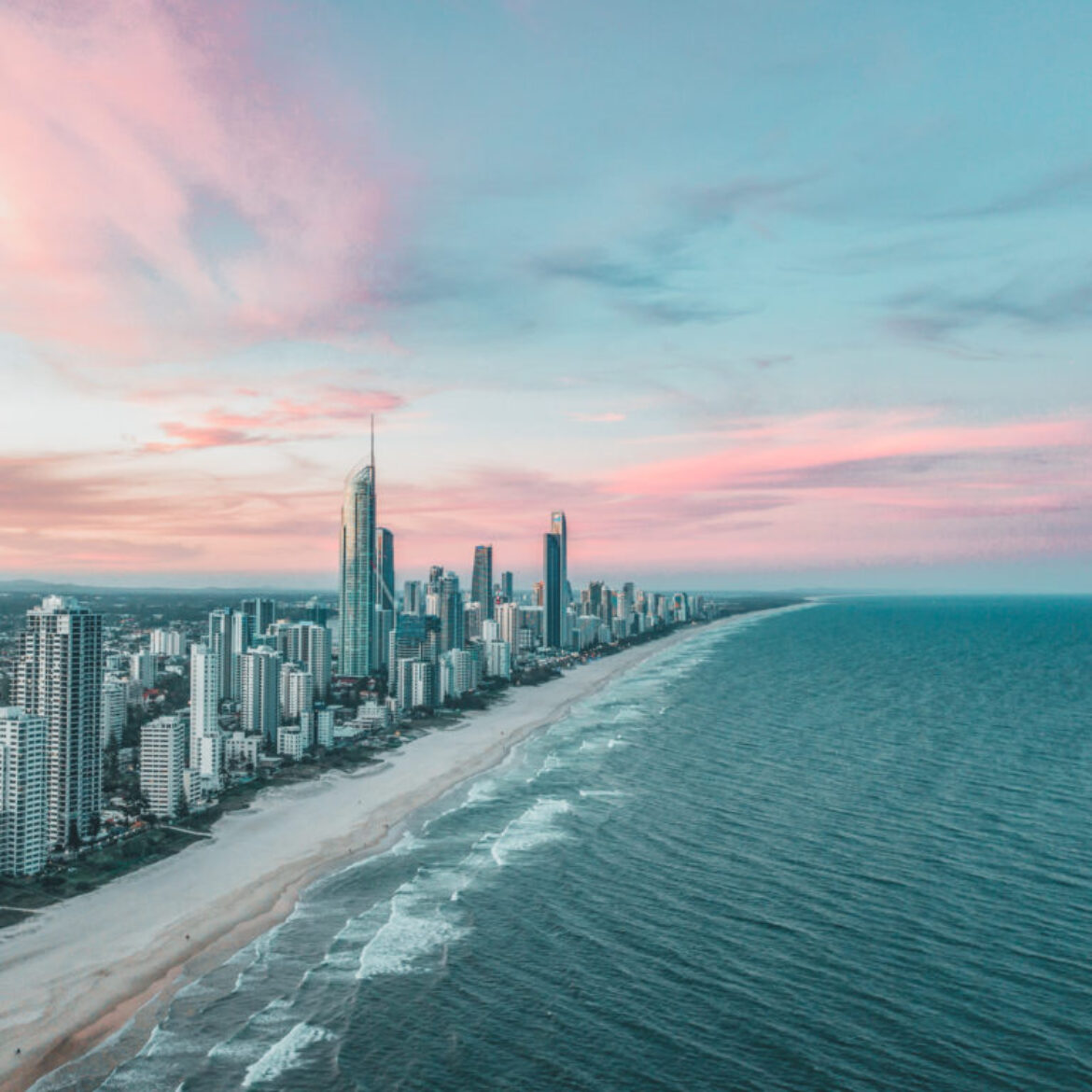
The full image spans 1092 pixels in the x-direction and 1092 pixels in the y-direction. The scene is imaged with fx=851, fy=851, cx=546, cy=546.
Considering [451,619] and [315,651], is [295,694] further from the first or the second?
[451,619]

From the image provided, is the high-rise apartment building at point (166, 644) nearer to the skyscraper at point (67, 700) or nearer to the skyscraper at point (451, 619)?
the skyscraper at point (451, 619)

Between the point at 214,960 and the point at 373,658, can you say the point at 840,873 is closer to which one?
the point at 214,960

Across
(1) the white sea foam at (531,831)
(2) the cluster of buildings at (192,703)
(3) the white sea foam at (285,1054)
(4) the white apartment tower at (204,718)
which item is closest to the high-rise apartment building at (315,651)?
(2) the cluster of buildings at (192,703)

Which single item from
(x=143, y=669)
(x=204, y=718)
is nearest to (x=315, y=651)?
(x=143, y=669)

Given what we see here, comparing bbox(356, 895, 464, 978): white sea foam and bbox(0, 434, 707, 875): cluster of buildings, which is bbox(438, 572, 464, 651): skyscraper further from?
bbox(356, 895, 464, 978): white sea foam

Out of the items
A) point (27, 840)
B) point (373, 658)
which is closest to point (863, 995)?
point (27, 840)
